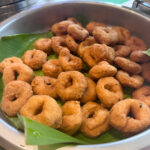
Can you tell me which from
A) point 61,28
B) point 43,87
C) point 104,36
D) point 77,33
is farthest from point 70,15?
point 43,87

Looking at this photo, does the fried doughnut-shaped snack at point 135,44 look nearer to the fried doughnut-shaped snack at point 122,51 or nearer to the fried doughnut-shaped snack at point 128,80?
the fried doughnut-shaped snack at point 122,51

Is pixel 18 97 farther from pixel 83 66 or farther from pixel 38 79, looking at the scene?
pixel 83 66

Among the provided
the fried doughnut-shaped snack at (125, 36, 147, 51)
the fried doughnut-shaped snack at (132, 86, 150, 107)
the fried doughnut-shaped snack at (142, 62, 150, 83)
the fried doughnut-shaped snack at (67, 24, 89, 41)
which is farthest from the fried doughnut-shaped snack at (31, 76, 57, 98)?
the fried doughnut-shaped snack at (125, 36, 147, 51)

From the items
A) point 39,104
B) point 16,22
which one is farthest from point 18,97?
point 16,22

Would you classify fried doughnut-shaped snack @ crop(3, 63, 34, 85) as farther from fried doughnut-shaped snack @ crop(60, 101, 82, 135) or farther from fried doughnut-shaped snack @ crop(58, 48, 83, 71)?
fried doughnut-shaped snack @ crop(60, 101, 82, 135)

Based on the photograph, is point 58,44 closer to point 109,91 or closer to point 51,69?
point 51,69

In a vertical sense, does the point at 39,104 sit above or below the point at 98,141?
above
